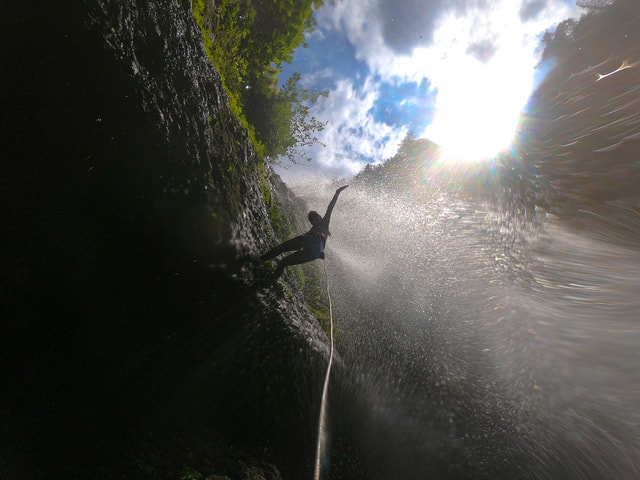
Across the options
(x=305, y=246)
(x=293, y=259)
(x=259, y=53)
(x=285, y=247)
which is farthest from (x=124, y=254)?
(x=259, y=53)

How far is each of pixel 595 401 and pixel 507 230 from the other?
7752 millimetres

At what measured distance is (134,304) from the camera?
2.51 m

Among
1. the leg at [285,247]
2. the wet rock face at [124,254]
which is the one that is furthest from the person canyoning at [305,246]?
the wet rock face at [124,254]

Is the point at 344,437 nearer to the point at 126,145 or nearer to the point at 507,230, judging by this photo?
the point at 126,145

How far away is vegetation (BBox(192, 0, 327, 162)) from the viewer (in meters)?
5.08

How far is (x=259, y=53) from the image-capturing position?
7453 millimetres

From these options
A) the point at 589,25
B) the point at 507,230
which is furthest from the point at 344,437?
the point at 589,25

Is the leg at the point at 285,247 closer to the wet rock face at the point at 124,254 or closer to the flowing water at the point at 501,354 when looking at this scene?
the wet rock face at the point at 124,254

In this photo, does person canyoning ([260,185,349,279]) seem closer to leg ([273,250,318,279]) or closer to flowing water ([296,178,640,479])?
leg ([273,250,318,279])

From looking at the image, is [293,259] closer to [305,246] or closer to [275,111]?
[305,246]

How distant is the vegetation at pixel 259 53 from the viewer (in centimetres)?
508

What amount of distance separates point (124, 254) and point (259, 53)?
306 inches

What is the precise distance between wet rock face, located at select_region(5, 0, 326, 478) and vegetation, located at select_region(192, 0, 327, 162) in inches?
99.9

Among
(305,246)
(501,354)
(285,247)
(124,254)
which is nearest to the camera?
(124,254)
